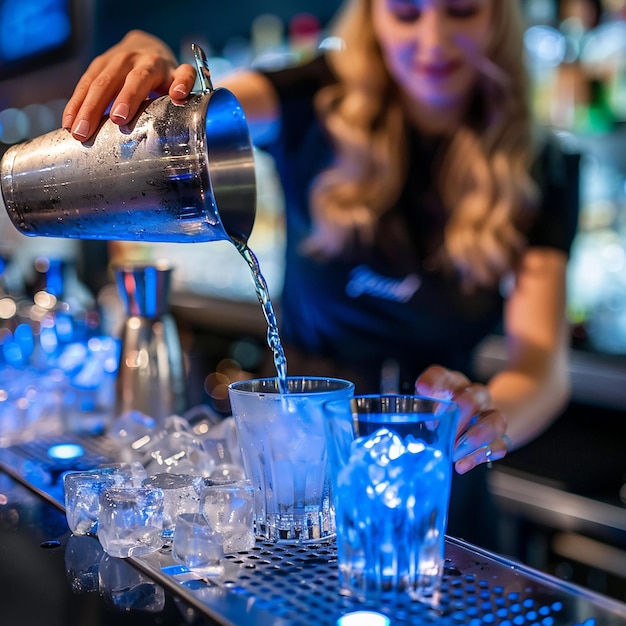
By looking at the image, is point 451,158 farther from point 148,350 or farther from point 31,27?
point 31,27

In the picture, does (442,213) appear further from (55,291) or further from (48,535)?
(48,535)

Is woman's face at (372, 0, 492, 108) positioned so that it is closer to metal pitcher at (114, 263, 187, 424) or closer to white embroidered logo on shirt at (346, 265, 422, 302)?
white embroidered logo on shirt at (346, 265, 422, 302)

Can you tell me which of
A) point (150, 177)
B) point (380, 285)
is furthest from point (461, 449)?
point (380, 285)

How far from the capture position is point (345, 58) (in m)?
1.97

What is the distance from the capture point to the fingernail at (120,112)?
96cm

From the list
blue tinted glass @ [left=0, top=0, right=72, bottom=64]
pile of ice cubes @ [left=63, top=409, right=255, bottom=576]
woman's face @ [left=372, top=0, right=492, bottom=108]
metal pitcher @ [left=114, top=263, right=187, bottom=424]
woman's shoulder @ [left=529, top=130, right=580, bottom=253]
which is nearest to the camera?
pile of ice cubes @ [left=63, top=409, right=255, bottom=576]

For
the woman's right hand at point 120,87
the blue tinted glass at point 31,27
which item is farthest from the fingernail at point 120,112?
the blue tinted glass at point 31,27

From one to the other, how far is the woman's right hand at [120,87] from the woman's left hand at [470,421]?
1.36ft

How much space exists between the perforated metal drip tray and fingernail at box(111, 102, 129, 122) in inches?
17.8

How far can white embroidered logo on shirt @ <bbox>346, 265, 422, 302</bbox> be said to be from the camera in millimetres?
1881

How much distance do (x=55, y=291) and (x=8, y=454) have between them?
26.4 inches

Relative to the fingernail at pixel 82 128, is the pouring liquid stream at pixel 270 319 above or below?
below

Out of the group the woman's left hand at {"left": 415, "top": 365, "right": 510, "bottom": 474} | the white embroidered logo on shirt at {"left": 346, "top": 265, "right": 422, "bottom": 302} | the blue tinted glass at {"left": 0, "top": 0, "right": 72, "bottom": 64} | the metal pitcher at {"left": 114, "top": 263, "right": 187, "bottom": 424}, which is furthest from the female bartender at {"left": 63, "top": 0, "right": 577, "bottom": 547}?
the blue tinted glass at {"left": 0, "top": 0, "right": 72, "bottom": 64}

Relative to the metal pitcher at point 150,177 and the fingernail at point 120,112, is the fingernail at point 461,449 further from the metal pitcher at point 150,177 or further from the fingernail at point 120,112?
the fingernail at point 120,112
